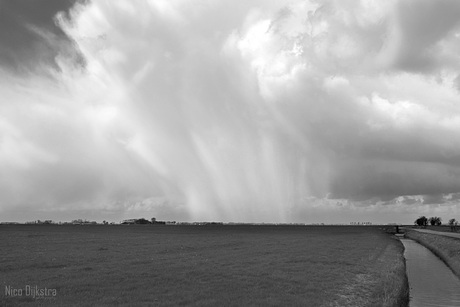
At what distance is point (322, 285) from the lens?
1451 inches

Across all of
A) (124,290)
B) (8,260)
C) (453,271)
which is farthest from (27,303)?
(453,271)

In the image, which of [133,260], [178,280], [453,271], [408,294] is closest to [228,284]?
[178,280]

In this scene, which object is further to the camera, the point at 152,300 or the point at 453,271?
the point at 453,271

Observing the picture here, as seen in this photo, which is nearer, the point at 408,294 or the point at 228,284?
the point at 228,284

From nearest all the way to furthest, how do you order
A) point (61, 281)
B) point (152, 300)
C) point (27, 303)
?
point (27, 303) → point (152, 300) → point (61, 281)

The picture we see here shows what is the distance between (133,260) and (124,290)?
71.1 ft

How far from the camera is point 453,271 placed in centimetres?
5659

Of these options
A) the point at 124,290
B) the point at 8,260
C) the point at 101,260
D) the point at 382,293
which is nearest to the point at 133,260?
the point at 101,260

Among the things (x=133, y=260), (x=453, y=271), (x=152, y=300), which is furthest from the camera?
(x=453, y=271)

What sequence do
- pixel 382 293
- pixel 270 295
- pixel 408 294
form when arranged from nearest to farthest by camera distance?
pixel 270 295
pixel 382 293
pixel 408 294

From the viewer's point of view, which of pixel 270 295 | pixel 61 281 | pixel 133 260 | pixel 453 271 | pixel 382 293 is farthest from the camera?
pixel 453 271

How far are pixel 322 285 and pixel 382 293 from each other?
209 inches

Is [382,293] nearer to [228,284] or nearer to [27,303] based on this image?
[228,284]

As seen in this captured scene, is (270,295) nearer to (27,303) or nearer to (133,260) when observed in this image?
(27,303)
